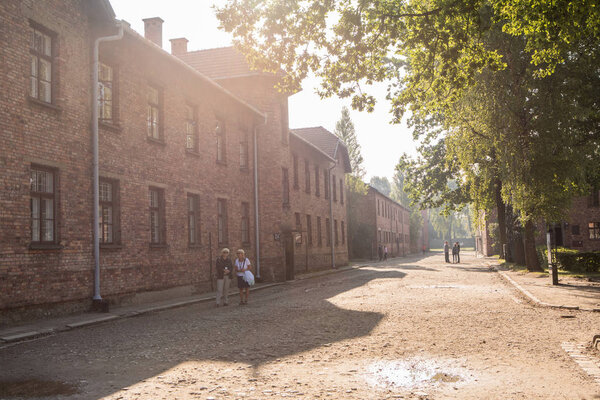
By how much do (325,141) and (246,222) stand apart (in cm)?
2119

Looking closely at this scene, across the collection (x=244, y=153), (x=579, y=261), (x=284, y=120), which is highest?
(x=284, y=120)

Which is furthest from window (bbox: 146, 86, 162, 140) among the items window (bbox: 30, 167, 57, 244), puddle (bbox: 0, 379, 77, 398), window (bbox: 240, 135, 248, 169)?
puddle (bbox: 0, 379, 77, 398)

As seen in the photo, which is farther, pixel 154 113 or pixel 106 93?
pixel 154 113

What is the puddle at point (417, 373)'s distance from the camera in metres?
6.04

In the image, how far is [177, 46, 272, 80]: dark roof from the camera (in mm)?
26656

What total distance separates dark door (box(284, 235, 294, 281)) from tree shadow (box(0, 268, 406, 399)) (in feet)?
42.3

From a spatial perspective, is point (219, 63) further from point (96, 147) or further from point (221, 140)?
point (96, 147)

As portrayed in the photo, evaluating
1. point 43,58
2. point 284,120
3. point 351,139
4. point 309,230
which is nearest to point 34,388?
point 43,58

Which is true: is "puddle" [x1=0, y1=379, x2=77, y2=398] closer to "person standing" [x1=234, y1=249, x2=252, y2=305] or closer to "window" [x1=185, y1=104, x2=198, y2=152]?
"person standing" [x1=234, y1=249, x2=252, y2=305]

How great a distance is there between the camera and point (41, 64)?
43.7 feet

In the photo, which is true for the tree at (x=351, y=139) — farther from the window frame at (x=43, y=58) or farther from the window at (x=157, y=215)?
the window frame at (x=43, y=58)

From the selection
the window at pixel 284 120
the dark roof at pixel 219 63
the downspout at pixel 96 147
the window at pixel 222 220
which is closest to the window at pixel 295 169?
the window at pixel 284 120

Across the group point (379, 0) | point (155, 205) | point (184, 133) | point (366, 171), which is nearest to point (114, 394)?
point (379, 0)

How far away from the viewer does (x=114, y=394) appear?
19.2 ft
